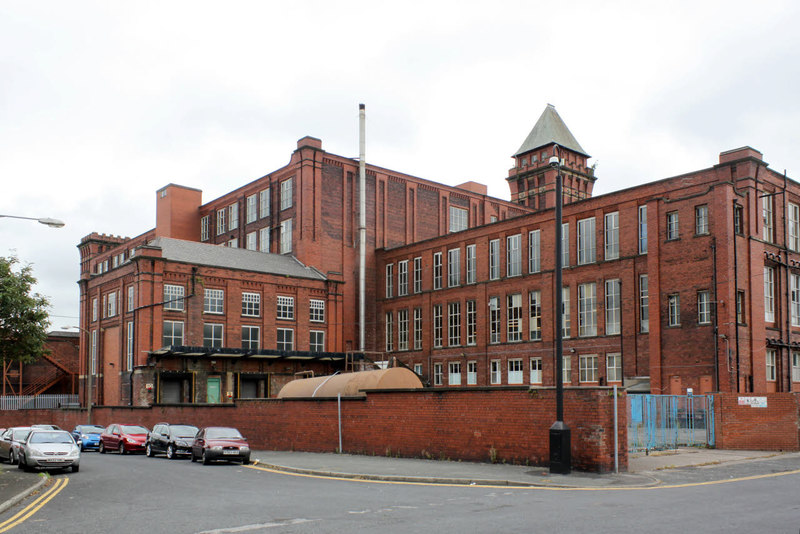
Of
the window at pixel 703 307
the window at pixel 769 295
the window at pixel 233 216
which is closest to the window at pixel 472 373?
the window at pixel 703 307

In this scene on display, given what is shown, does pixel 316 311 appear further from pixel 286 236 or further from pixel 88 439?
pixel 88 439

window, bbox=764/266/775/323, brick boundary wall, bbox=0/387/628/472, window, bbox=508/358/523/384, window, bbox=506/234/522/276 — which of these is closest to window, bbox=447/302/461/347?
window, bbox=508/358/523/384

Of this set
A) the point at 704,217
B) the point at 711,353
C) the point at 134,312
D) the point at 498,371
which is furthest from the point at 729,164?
the point at 134,312

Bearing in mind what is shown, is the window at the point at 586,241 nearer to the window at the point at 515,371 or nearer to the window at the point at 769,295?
the window at the point at 515,371

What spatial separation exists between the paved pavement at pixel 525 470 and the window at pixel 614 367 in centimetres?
1677

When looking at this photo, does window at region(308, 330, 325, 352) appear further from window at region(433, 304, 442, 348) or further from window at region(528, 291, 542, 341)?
window at region(528, 291, 542, 341)

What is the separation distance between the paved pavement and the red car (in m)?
8.44

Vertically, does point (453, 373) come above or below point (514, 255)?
below

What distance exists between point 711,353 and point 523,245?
15151mm

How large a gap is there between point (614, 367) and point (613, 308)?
3375 millimetres

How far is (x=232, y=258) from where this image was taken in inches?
2269

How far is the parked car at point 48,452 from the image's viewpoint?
24.0 meters

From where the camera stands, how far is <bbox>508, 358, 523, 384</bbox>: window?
50.5 metres

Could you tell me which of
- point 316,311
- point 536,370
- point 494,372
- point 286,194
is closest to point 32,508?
point 536,370
